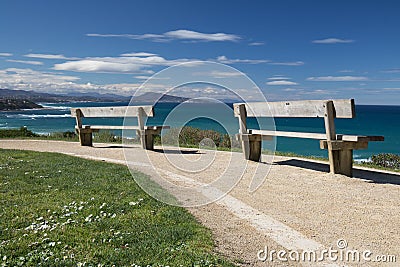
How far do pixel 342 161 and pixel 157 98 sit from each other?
4.41 m

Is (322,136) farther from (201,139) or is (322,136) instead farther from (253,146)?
(201,139)

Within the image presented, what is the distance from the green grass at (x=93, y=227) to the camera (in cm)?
459

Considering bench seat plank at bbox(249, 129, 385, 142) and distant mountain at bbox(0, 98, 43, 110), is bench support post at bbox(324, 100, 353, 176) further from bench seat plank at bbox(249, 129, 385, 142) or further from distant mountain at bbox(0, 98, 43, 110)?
distant mountain at bbox(0, 98, 43, 110)

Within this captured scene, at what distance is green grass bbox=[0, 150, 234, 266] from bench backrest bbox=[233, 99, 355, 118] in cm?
389

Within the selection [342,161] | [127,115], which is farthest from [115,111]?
[342,161]

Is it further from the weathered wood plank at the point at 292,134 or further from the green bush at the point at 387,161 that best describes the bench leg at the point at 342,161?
the green bush at the point at 387,161

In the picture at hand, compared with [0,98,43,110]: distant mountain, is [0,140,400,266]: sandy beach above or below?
below

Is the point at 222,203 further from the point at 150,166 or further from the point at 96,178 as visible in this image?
the point at 150,166

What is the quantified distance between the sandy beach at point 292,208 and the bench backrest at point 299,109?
1382mm

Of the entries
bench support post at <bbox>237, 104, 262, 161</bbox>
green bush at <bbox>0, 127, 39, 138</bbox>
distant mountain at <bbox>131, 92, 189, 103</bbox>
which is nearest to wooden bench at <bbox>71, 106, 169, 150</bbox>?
bench support post at <bbox>237, 104, 262, 161</bbox>

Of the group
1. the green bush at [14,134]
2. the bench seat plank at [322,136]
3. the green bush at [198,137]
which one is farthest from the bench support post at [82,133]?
the green bush at [14,134]

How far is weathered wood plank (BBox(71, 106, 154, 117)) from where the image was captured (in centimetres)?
1355

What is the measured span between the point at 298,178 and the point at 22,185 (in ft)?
19.5

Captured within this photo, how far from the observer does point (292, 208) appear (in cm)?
695
